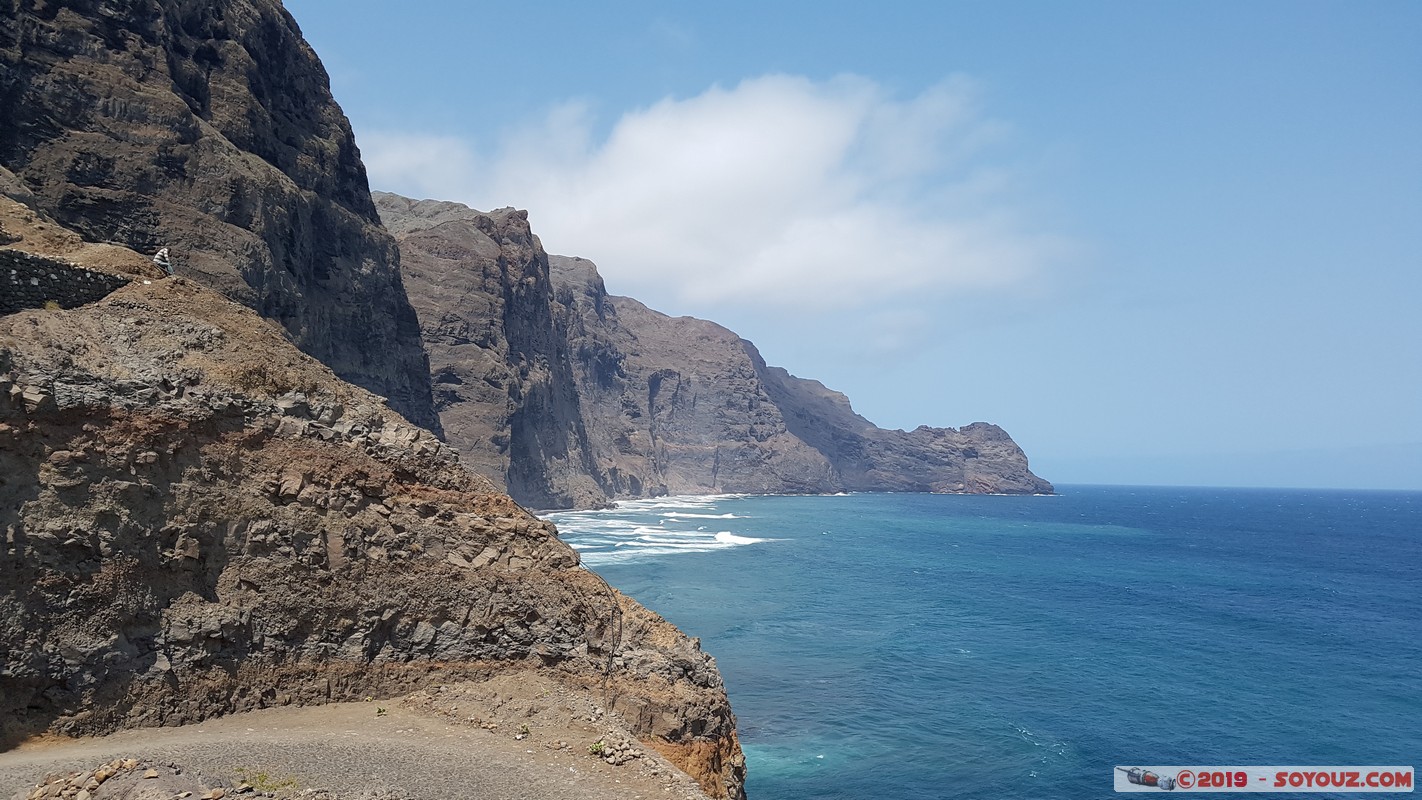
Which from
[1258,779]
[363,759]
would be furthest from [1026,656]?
[363,759]

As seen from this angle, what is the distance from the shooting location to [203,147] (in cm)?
5081

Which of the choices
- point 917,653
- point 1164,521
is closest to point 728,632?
point 917,653

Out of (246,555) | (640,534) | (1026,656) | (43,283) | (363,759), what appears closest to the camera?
(363,759)

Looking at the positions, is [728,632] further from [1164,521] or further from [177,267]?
[1164,521]

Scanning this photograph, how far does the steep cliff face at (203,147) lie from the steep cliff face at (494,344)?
38.9 m

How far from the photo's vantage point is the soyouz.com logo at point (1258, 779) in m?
31.9

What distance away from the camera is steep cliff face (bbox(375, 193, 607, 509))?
111 meters

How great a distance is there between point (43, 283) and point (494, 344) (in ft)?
341

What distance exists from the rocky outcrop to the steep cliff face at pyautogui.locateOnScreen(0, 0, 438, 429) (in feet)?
113

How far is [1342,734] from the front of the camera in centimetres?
3825

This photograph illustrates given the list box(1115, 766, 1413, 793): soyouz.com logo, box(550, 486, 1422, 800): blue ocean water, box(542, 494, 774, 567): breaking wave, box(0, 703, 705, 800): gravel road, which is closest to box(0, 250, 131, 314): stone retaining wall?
box(0, 703, 705, 800): gravel road

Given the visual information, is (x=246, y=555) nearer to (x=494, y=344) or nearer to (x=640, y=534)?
(x=640, y=534)

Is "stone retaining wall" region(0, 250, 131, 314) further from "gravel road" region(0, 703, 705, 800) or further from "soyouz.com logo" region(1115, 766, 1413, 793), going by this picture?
"soyouz.com logo" region(1115, 766, 1413, 793)

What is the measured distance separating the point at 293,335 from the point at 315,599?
148 ft
